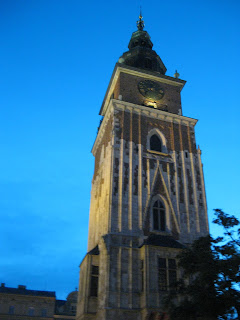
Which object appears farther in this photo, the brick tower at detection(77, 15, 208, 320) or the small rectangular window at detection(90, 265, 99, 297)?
the small rectangular window at detection(90, 265, 99, 297)

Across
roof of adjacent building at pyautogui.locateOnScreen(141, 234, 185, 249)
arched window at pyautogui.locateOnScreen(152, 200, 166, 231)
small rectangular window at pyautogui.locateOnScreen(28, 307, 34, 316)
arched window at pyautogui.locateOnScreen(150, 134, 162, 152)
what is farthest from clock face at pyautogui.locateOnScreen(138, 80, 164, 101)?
small rectangular window at pyautogui.locateOnScreen(28, 307, 34, 316)

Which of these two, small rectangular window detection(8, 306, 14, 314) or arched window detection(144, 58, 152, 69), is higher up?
arched window detection(144, 58, 152, 69)

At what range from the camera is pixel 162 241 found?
25844mm

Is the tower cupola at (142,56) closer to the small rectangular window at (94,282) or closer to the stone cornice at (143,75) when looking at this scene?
the stone cornice at (143,75)

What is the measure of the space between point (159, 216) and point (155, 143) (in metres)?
7.40

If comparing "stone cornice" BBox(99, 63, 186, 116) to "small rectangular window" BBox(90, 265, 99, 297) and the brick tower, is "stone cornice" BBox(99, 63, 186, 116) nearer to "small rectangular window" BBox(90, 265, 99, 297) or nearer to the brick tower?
the brick tower

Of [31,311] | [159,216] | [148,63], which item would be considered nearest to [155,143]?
[159,216]

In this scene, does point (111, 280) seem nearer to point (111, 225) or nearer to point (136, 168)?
point (111, 225)

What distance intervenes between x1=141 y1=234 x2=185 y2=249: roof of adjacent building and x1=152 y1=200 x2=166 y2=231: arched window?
0.91 m

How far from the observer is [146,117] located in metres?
32.8

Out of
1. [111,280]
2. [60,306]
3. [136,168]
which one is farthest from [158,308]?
[60,306]

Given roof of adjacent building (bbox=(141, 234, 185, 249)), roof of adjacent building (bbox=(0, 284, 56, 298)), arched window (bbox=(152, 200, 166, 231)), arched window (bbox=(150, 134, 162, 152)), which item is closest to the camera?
roof of adjacent building (bbox=(141, 234, 185, 249))

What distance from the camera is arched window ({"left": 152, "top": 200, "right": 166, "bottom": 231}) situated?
27.4 m

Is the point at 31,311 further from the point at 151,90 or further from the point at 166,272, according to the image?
the point at 151,90
